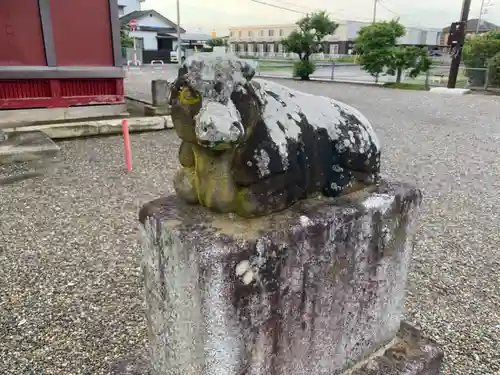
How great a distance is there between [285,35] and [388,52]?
4051 cm

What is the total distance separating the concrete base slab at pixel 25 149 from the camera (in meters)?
5.98

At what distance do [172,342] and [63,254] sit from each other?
7.38 ft

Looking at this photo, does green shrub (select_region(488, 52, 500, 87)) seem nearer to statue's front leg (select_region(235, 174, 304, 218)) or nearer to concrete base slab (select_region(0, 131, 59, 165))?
concrete base slab (select_region(0, 131, 59, 165))

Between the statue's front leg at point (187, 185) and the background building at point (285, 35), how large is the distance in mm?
52575

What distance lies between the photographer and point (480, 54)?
1742 cm

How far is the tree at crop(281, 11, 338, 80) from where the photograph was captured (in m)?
21.2

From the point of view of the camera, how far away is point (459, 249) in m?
3.82

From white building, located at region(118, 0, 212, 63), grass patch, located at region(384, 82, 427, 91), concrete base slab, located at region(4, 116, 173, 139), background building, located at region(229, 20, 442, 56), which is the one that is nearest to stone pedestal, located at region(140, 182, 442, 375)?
concrete base slab, located at region(4, 116, 173, 139)

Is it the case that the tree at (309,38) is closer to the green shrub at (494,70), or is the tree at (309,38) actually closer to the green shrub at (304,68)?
the green shrub at (304,68)

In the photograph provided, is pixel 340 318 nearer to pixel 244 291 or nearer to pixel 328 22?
pixel 244 291

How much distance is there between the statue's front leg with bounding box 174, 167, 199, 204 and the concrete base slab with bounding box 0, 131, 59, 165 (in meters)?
5.26

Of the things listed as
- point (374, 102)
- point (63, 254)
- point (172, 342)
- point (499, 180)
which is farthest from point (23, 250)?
point (374, 102)

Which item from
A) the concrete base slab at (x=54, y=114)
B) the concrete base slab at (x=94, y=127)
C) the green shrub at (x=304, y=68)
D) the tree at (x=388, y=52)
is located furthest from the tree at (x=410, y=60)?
the concrete base slab at (x=54, y=114)

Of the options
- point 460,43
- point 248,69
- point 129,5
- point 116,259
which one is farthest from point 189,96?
point 129,5
